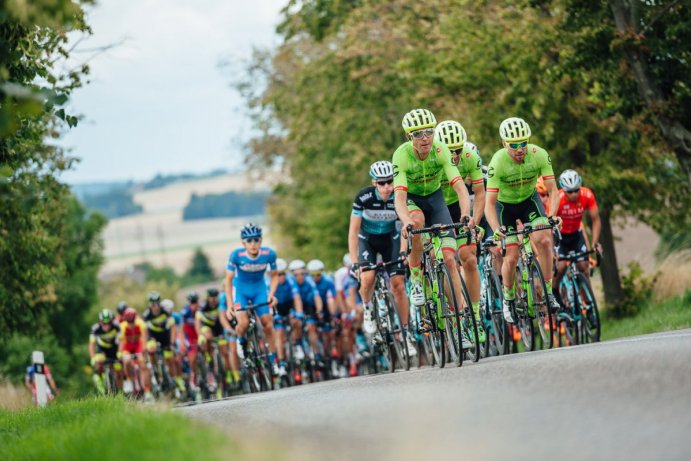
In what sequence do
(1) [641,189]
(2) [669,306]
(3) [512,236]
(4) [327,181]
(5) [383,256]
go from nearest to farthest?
(3) [512,236] < (5) [383,256] < (2) [669,306] < (1) [641,189] < (4) [327,181]

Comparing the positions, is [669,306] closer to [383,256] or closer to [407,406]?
[383,256]

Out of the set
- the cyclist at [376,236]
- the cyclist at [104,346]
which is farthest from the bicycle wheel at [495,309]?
the cyclist at [104,346]

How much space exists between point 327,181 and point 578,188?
28.1 meters

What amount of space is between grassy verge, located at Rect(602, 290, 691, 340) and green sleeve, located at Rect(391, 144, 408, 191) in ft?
19.3

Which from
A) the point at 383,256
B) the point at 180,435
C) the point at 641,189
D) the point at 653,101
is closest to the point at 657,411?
the point at 180,435

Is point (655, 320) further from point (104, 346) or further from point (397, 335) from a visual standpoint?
point (104, 346)

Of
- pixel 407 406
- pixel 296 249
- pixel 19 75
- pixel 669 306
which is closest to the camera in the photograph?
pixel 407 406

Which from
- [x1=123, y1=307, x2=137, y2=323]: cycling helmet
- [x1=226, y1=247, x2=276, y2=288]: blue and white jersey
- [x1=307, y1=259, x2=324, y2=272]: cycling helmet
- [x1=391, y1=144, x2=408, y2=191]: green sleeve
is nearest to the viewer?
[x1=391, y1=144, x2=408, y2=191]: green sleeve

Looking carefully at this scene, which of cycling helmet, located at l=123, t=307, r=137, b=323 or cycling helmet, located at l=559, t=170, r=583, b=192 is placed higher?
cycling helmet, located at l=559, t=170, r=583, b=192

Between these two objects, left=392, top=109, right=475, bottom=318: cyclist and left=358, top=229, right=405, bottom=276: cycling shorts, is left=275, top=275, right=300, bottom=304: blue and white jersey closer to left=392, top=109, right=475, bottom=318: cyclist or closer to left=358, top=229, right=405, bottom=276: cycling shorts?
left=358, top=229, right=405, bottom=276: cycling shorts

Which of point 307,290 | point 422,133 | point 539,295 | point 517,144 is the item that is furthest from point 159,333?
point 422,133

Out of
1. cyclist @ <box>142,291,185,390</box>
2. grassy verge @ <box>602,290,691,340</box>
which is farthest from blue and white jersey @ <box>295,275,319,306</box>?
grassy verge @ <box>602,290,691,340</box>

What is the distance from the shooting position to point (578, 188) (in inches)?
682

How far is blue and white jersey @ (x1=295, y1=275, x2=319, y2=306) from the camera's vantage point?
24188mm
